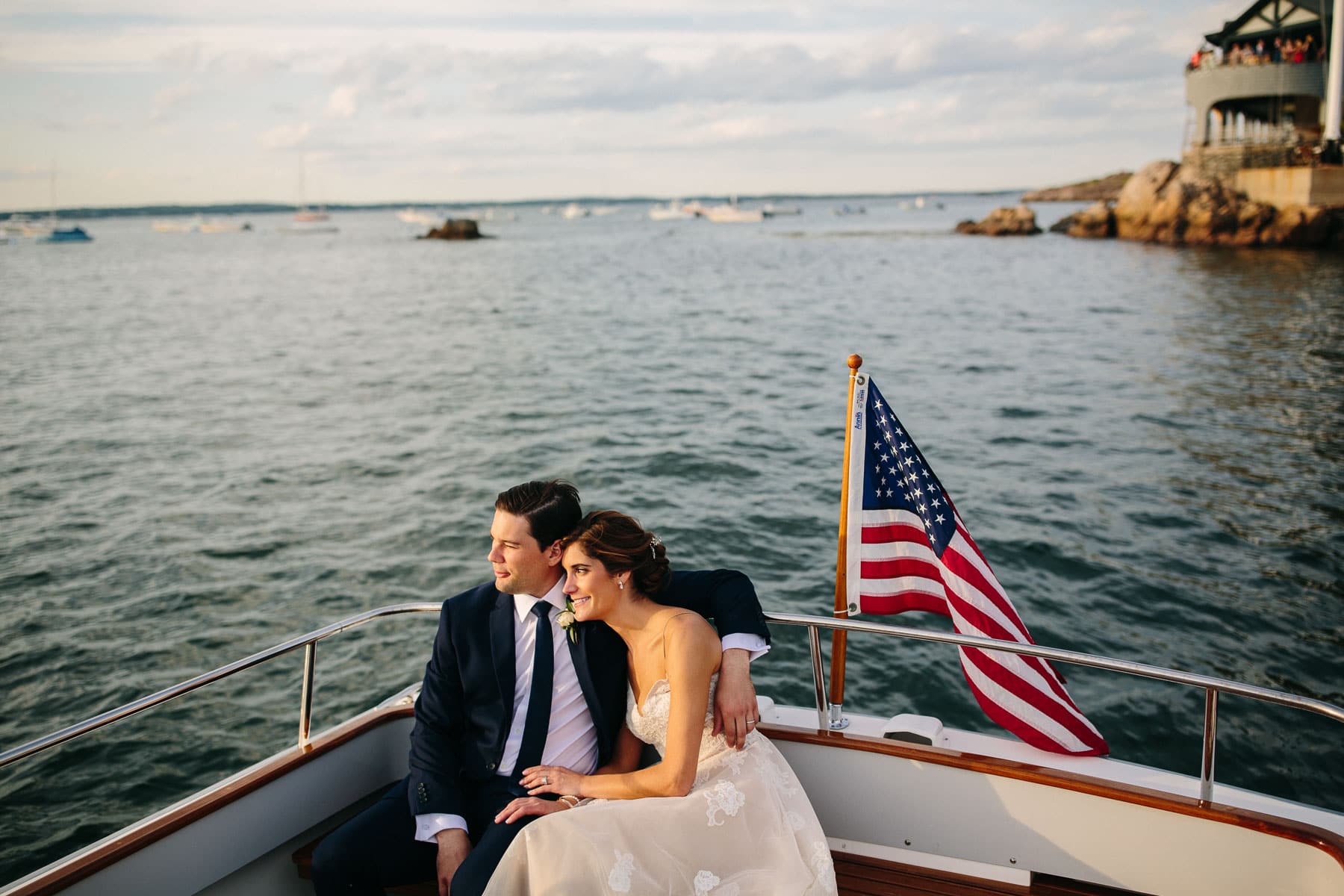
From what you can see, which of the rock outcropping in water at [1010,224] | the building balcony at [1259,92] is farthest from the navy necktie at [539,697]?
the rock outcropping in water at [1010,224]

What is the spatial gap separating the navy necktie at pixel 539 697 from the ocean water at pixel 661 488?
17.8 feet

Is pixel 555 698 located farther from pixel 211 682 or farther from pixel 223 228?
pixel 223 228

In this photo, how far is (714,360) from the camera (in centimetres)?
2486

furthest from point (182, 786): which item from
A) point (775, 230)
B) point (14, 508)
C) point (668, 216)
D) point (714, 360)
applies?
point (668, 216)

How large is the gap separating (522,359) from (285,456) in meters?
10.0

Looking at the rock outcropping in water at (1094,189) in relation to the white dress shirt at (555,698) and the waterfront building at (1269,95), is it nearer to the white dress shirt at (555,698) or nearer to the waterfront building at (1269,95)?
the waterfront building at (1269,95)

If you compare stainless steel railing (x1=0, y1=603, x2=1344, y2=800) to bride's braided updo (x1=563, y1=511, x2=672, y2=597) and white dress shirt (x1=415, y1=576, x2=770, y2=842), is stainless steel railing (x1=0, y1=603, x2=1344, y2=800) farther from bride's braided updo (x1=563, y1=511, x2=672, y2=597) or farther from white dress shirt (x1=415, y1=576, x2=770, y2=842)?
bride's braided updo (x1=563, y1=511, x2=672, y2=597)

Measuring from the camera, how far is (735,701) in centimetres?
315

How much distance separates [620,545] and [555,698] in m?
0.69

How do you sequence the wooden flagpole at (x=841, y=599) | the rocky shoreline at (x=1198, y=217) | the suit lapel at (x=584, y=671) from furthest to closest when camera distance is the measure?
the rocky shoreline at (x=1198, y=217)
the wooden flagpole at (x=841, y=599)
the suit lapel at (x=584, y=671)

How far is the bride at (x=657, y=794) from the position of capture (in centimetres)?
281

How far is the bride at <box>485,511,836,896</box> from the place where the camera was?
2.81 m

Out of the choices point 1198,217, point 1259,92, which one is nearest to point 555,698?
point 1198,217

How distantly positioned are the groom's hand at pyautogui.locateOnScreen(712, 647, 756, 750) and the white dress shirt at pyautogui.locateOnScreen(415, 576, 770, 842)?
0.58ft
